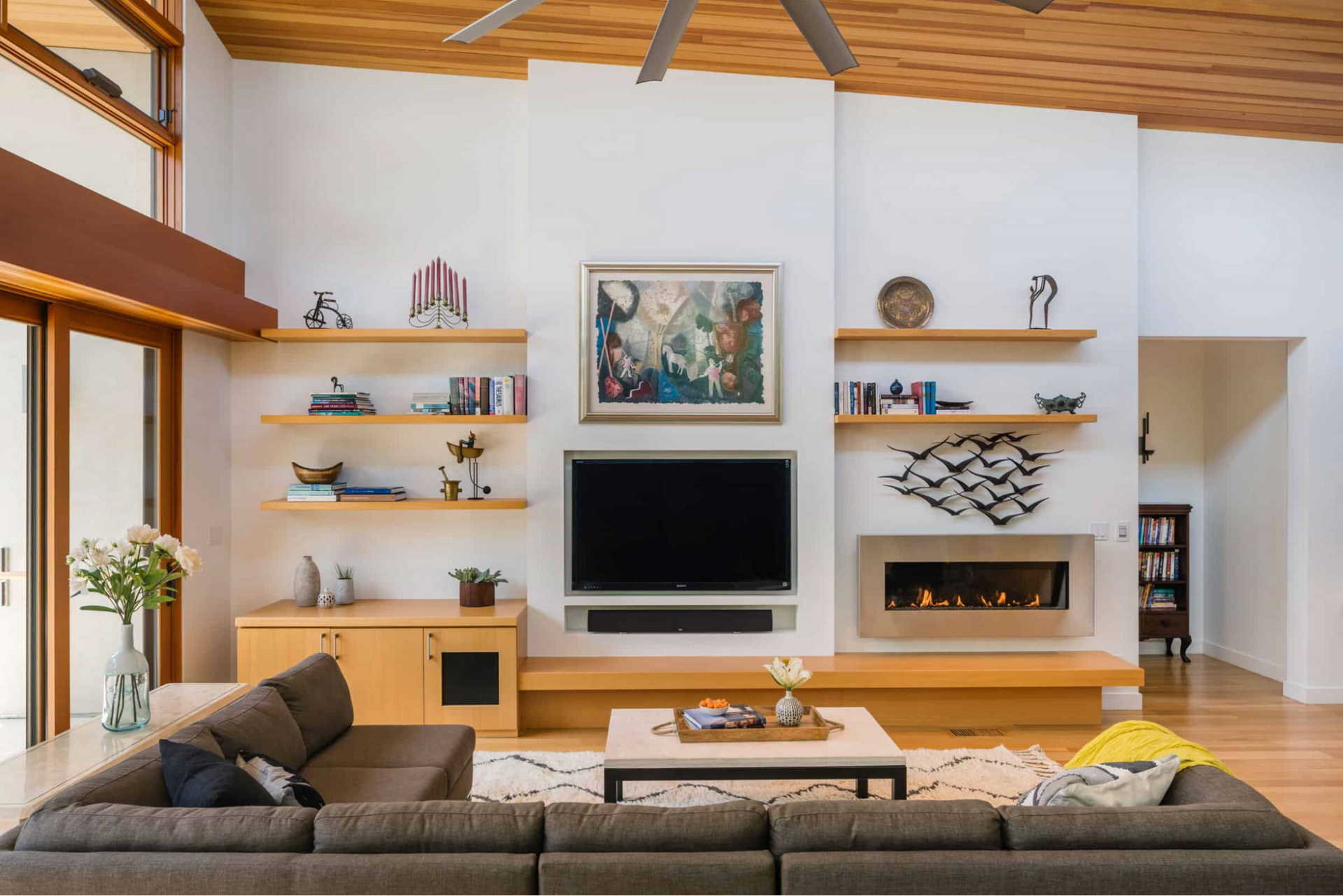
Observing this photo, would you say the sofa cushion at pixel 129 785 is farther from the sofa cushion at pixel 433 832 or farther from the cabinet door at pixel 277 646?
the cabinet door at pixel 277 646

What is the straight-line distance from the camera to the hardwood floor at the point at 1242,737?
3.84 metres

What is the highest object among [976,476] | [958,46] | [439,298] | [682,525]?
[958,46]

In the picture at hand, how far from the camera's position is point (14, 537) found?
11.6 ft

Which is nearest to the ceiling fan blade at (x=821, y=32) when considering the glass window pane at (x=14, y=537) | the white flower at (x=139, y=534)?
the white flower at (x=139, y=534)

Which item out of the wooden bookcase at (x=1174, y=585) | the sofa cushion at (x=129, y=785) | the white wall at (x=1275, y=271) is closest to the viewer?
the sofa cushion at (x=129, y=785)

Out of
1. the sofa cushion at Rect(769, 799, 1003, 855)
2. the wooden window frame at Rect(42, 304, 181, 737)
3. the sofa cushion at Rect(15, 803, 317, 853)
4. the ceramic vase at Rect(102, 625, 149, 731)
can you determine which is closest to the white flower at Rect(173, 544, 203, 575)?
the ceramic vase at Rect(102, 625, 149, 731)

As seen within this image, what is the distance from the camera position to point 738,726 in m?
3.36

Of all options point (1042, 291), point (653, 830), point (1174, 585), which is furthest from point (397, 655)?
point (1174, 585)

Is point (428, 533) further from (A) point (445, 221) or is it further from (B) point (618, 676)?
(A) point (445, 221)

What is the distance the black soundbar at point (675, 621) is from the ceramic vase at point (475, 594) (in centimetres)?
59

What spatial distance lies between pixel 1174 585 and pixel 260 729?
19.9 ft

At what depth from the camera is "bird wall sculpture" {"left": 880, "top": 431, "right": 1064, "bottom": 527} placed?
16.6ft

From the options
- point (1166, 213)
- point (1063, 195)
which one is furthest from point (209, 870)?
point (1166, 213)

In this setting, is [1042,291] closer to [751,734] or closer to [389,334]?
[751,734]
